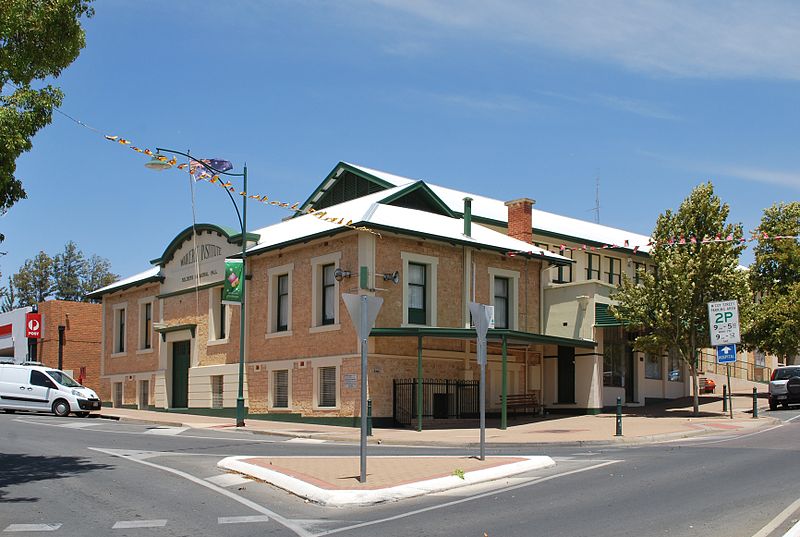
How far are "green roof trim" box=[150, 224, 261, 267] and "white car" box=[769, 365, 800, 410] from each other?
20.3 metres

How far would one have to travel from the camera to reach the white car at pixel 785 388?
3306 cm

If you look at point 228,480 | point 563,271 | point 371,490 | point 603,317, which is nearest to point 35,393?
point 228,480

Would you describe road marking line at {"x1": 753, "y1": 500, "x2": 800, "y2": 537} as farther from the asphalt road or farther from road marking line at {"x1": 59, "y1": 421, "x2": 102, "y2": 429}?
road marking line at {"x1": 59, "y1": 421, "x2": 102, "y2": 429}

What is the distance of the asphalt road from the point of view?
407 inches

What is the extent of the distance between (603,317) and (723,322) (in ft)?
18.4

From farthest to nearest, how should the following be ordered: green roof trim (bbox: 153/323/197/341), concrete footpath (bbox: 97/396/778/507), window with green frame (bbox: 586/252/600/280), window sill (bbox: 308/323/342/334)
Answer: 1. window with green frame (bbox: 586/252/600/280)
2. green roof trim (bbox: 153/323/197/341)
3. window sill (bbox: 308/323/342/334)
4. concrete footpath (bbox: 97/396/778/507)

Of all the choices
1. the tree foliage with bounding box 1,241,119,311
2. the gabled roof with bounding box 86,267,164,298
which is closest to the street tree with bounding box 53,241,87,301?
the tree foliage with bounding box 1,241,119,311

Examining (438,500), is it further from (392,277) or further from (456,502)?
(392,277)

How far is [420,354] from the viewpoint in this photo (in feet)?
90.0

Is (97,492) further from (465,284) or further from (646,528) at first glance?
(465,284)

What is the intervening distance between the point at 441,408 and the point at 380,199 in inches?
304

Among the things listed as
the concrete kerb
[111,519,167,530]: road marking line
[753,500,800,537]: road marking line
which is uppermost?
[753,500,800,537]: road marking line

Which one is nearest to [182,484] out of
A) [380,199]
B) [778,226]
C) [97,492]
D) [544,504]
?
[97,492]

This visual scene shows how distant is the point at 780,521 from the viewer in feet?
33.3
